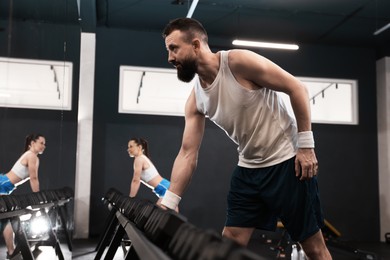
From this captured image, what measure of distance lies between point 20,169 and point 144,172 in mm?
5007

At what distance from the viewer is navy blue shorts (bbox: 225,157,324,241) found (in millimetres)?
2086

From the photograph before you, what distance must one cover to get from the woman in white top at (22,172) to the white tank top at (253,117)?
2.46 feet

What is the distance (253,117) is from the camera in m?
2.16

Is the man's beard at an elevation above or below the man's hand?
above

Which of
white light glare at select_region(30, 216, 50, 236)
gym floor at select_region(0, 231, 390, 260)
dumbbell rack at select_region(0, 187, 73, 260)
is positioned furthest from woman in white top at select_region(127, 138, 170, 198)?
dumbbell rack at select_region(0, 187, 73, 260)

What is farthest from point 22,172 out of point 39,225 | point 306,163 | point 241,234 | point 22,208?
point 39,225

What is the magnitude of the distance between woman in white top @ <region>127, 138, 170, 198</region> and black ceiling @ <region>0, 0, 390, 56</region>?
189cm

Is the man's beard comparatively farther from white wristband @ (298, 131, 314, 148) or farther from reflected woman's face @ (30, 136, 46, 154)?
reflected woman's face @ (30, 136, 46, 154)

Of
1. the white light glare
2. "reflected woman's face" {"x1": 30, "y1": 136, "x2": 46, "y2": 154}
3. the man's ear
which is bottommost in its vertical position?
the white light glare

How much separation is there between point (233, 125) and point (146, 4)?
4.95 metres

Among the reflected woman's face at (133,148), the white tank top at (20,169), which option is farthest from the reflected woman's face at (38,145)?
the reflected woman's face at (133,148)

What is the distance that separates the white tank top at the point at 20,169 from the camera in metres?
1.61

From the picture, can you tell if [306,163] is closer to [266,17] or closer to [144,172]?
[144,172]

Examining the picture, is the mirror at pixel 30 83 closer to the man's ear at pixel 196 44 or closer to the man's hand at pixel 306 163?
the man's ear at pixel 196 44
